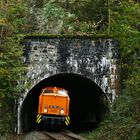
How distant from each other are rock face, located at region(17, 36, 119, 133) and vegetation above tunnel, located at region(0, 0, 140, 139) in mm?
601

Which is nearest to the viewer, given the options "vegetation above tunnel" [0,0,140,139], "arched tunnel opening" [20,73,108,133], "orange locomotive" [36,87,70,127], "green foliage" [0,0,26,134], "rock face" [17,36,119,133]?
"vegetation above tunnel" [0,0,140,139]

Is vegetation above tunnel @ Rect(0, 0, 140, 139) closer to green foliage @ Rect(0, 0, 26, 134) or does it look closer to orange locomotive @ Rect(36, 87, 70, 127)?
green foliage @ Rect(0, 0, 26, 134)

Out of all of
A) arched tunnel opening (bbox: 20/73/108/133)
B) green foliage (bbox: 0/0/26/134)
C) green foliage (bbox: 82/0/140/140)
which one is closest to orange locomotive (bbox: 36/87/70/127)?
arched tunnel opening (bbox: 20/73/108/133)

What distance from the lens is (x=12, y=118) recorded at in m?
18.1

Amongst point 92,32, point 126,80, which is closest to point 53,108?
point 92,32

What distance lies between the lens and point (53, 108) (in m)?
20.8

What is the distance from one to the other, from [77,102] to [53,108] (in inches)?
289

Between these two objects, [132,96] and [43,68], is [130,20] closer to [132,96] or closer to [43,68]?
[43,68]

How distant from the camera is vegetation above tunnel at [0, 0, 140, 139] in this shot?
13883 millimetres

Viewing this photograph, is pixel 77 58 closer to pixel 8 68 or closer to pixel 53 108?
pixel 53 108

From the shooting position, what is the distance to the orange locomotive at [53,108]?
67.4 feet

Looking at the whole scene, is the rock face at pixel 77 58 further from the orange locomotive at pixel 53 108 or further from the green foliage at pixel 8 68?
the orange locomotive at pixel 53 108

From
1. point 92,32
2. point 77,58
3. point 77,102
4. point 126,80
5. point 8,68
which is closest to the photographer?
point 8,68

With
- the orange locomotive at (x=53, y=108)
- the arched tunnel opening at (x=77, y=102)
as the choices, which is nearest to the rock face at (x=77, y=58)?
the arched tunnel opening at (x=77, y=102)
